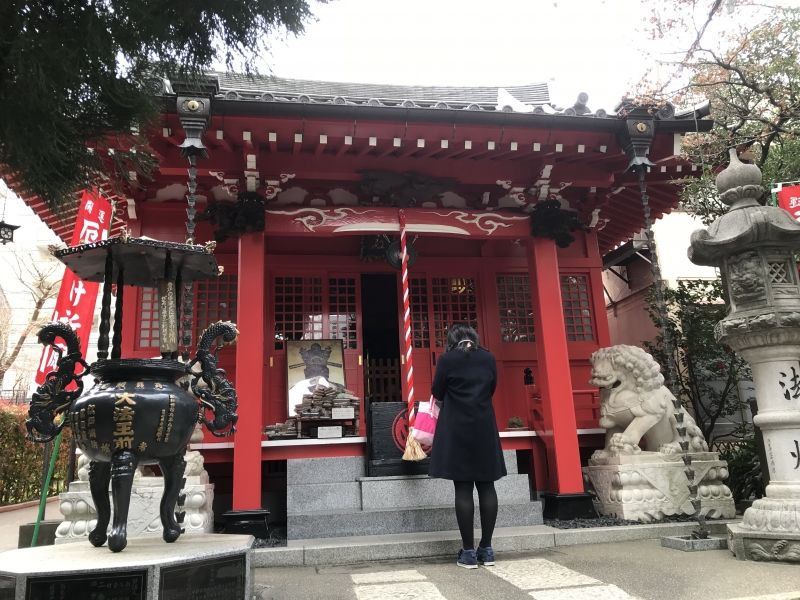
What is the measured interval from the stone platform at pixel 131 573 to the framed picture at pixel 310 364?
4329 millimetres

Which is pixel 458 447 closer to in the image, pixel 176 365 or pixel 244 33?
pixel 176 365

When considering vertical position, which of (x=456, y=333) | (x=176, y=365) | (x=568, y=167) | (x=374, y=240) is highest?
(x=568, y=167)

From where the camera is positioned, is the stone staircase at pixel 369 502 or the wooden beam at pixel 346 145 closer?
the stone staircase at pixel 369 502

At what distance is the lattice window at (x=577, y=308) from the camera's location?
26.7 ft

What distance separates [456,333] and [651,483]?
3.12 m

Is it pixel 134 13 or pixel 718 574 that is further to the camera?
pixel 718 574

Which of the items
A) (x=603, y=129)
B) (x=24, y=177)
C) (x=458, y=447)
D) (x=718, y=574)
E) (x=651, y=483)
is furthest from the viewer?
(x=603, y=129)

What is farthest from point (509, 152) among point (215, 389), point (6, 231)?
point (6, 231)

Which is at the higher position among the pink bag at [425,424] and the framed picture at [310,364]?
the framed picture at [310,364]

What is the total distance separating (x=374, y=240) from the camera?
7941 millimetres

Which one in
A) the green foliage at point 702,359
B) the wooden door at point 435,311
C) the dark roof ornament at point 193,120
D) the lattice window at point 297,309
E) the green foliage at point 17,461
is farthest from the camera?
the green foliage at point 17,461

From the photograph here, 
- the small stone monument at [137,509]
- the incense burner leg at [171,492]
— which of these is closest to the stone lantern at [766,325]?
the incense burner leg at [171,492]

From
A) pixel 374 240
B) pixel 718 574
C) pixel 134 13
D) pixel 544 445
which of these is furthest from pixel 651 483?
pixel 134 13

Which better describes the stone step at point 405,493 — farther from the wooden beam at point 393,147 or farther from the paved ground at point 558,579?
the wooden beam at point 393,147
